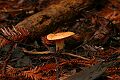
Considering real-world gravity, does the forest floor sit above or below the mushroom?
below

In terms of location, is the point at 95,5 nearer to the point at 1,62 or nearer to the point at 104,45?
the point at 104,45

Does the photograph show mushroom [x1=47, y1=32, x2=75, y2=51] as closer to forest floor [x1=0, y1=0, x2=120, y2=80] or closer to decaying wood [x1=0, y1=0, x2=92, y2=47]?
forest floor [x1=0, y1=0, x2=120, y2=80]

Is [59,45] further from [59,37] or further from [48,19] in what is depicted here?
[48,19]

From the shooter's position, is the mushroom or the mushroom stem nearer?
the mushroom

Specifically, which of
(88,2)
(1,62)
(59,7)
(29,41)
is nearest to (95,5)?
(88,2)

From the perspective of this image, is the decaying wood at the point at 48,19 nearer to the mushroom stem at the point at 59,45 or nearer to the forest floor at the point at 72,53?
the forest floor at the point at 72,53

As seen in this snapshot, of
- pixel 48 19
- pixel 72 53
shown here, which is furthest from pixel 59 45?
pixel 48 19

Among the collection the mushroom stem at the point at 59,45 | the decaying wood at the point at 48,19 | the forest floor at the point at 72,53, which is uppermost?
the decaying wood at the point at 48,19

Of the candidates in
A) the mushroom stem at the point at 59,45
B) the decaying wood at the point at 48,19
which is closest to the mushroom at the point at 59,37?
the mushroom stem at the point at 59,45

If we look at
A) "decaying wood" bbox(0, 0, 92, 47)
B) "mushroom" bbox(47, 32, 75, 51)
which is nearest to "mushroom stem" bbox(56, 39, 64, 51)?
"mushroom" bbox(47, 32, 75, 51)
